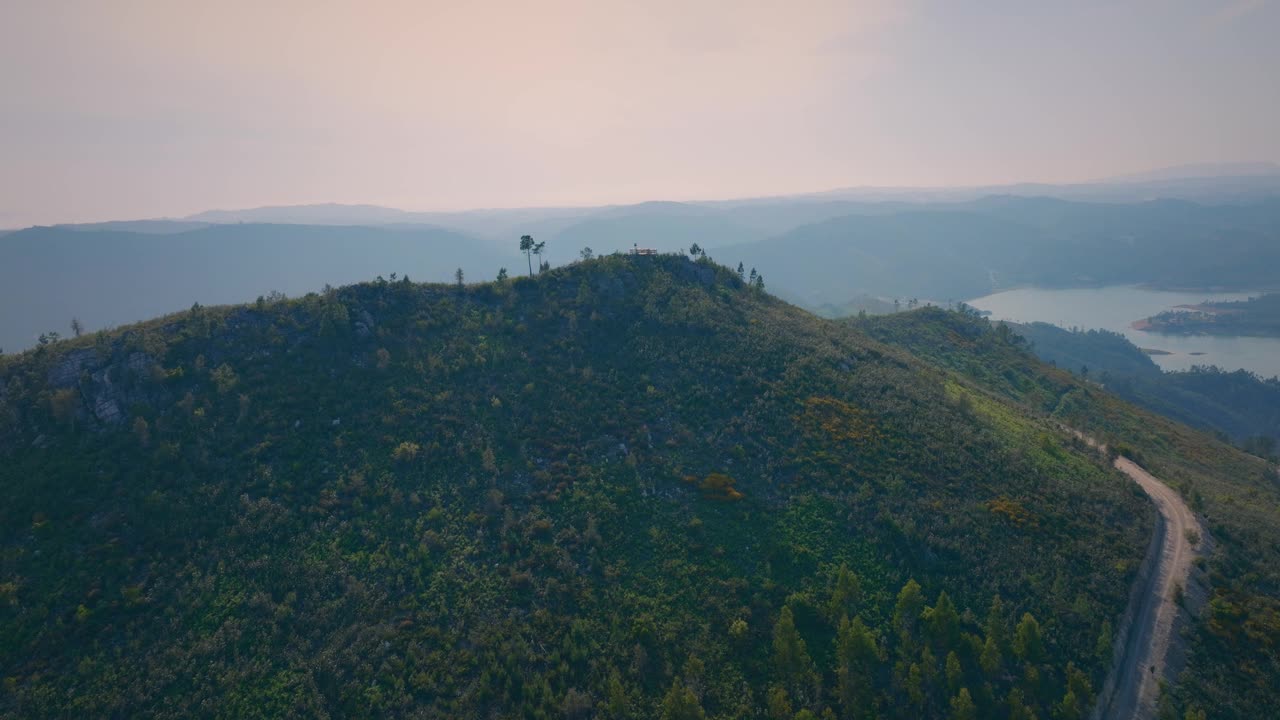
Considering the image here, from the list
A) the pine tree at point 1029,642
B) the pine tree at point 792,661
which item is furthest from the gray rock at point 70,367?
the pine tree at point 1029,642

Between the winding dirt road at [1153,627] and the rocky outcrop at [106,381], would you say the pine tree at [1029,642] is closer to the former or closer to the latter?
the winding dirt road at [1153,627]

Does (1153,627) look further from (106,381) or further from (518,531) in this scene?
(106,381)

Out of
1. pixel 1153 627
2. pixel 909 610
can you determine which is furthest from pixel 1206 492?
pixel 909 610

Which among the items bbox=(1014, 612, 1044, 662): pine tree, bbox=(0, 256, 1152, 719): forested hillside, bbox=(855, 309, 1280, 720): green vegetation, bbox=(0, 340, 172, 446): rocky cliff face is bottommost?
bbox=(855, 309, 1280, 720): green vegetation

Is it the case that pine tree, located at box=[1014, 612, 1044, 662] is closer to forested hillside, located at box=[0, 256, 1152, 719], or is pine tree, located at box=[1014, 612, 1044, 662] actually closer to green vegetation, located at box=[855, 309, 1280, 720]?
forested hillside, located at box=[0, 256, 1152, 719]

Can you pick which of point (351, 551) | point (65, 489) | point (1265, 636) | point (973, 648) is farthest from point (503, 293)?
point (1265, 636)

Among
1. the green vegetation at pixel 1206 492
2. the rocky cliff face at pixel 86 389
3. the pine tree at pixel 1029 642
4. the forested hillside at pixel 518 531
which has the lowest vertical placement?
the green vegetation at pixel 1206 492

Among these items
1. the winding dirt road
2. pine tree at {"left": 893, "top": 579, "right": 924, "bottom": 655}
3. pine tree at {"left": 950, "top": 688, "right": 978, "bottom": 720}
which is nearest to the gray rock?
pine tree at {"left": 893, "top": 579, "right": 924, "bottom": 655}
